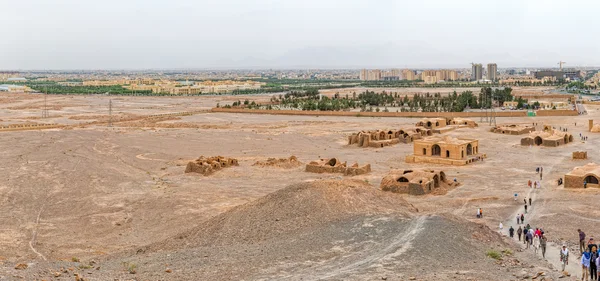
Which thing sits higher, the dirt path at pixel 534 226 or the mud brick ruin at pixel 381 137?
the mud brick ruin at pixel 381 137

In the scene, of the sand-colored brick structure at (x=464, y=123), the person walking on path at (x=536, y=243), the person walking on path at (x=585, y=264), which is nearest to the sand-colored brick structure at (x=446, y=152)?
the person walking on path at (x=536, y=243)

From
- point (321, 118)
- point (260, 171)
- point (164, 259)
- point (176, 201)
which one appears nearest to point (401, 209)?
point (164, 259)

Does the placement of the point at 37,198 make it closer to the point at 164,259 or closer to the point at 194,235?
the point at 194,235

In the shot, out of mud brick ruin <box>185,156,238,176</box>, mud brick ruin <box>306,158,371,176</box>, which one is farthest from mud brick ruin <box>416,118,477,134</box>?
mud brick ruin <box>185,156,238,176</box>

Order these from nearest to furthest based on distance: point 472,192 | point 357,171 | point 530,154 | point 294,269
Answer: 1. point 294,269
2. point 472,192
3. point 357,171
4. point 530,154

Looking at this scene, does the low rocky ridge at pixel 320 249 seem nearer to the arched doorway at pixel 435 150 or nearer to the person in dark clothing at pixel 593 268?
the person in dark clothing at pixel 593 268

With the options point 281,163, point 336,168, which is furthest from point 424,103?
point 336,168
